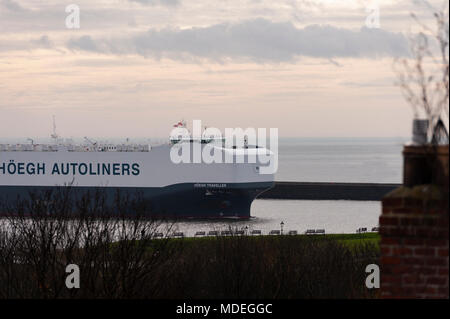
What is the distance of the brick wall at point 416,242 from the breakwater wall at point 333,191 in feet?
266

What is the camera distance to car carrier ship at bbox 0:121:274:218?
60.4 m

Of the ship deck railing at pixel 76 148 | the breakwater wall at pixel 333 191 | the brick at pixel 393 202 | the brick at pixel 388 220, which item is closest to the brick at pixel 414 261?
the brick at pixel 388 220

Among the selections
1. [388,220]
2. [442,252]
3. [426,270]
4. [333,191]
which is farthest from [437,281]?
[333,191]

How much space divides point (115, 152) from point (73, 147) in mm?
3884

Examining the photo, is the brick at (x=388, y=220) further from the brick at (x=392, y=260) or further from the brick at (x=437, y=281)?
the brick at (x=437, y=281)

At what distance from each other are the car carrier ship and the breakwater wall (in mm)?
23358

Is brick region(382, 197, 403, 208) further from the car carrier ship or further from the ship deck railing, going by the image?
the ship deck railing

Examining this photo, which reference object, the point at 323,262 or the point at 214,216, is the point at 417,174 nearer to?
the point at 323,262

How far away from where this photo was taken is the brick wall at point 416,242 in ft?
18.1

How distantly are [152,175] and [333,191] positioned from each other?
103 ft

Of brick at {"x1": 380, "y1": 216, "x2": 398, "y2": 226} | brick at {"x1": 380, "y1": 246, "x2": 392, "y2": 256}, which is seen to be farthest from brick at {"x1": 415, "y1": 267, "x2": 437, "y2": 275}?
brick at {"x1": 380, "y1": 216, "x2": 398, "y2": 226}

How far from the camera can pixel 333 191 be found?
88312 mm

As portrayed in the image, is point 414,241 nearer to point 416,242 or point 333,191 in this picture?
point 416,242
